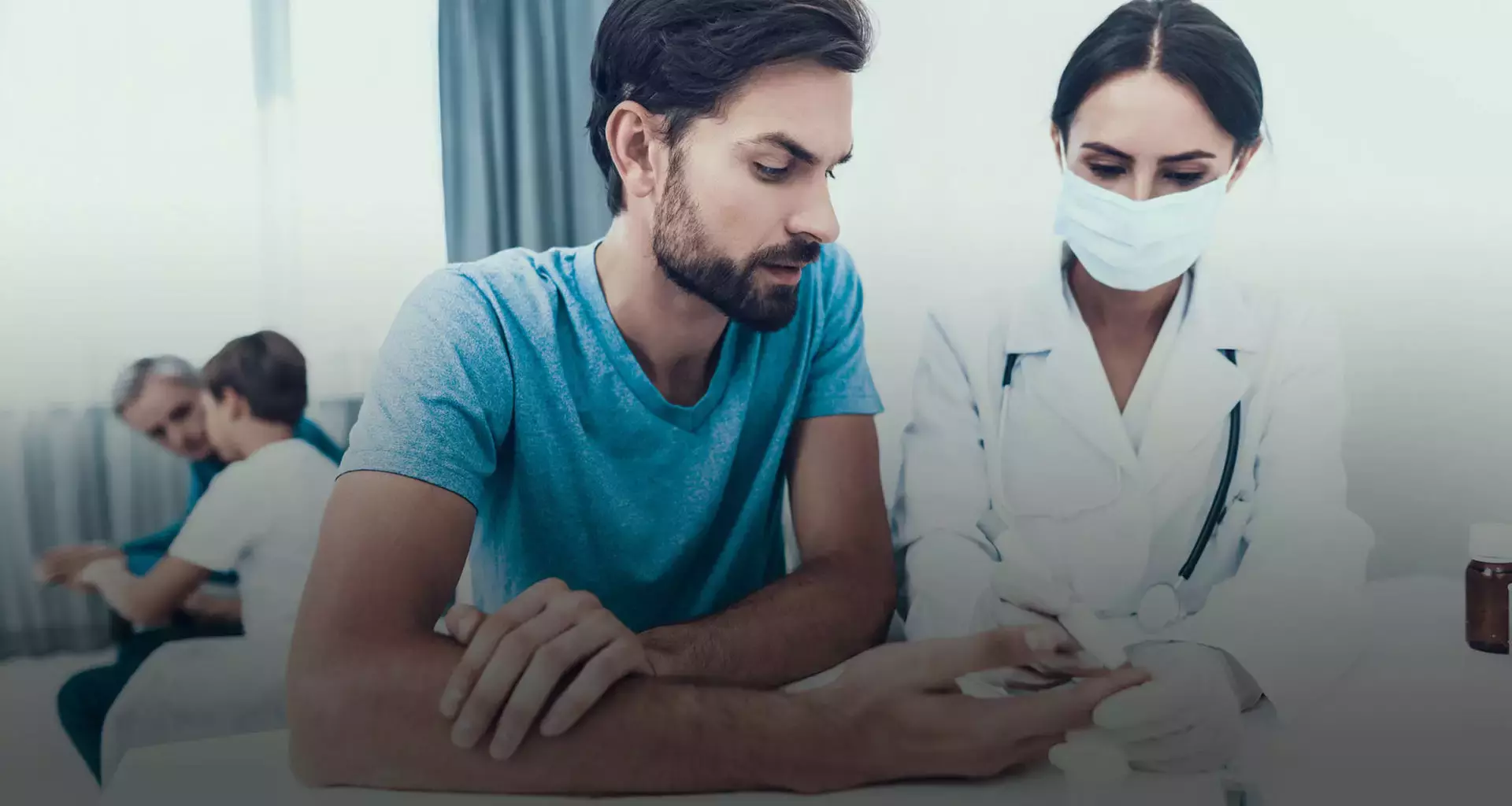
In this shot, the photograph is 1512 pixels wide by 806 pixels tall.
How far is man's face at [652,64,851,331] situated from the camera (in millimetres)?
1063

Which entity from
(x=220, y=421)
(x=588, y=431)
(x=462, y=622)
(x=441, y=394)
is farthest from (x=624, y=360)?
(x=220, y=421)

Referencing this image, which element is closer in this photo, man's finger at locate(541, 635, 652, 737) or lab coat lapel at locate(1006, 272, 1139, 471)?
man's finger at locate(541, 635, 652, 737)

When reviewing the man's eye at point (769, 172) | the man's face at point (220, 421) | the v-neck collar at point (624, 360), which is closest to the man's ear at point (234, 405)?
the man's face at point (220, 421)

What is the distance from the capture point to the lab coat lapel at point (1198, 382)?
1176mm

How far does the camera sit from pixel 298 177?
109 centimetres

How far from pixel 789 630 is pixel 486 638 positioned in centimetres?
30

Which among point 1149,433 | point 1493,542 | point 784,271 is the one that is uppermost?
point 784,271

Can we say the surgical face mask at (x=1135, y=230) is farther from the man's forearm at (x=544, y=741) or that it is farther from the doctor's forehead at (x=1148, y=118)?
the man's forearm at (x=544, y=741)

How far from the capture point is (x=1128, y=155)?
1.15m

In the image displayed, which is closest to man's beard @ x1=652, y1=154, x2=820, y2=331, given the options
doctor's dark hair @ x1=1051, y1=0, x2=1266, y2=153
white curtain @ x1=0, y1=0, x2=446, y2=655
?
white curtain @ x1=0, y1=0, x2=446, y2=655

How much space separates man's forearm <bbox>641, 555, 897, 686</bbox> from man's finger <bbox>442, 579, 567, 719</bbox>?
0.11m

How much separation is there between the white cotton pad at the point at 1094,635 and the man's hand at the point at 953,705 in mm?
11

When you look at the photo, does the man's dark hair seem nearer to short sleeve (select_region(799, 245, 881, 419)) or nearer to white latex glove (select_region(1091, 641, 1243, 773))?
short sleeve (select_region(799, 245, 881, 419))

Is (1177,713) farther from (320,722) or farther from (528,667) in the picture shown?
(320,722)
